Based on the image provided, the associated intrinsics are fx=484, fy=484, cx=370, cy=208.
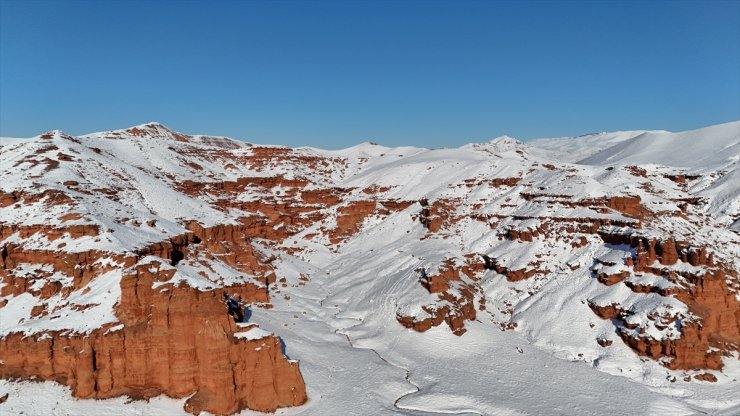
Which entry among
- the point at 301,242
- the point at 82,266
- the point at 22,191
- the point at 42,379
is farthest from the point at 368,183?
the point at 42,379

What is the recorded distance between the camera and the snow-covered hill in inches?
1406

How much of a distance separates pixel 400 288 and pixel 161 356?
33401 millimetres

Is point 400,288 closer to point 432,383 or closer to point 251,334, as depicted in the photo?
point 432,383

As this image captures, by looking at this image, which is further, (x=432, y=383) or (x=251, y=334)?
(x=432, y=383)

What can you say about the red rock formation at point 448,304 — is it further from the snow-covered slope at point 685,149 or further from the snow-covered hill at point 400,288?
the snow-covered slope at point 685,149

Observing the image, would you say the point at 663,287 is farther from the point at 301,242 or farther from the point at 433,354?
the point at 301,242

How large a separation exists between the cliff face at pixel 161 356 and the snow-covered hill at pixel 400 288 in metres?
0.14

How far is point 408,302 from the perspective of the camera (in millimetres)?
57906

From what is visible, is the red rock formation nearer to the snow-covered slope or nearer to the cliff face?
the cliff face

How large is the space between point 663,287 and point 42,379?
55859mm

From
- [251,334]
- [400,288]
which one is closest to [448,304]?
[400,288]

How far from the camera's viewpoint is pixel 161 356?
115 ft

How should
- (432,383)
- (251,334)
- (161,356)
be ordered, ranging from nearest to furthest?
(161,356) → (251,334) → (432,383)

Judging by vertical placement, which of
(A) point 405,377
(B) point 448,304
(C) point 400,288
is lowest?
(A) point 405,377
